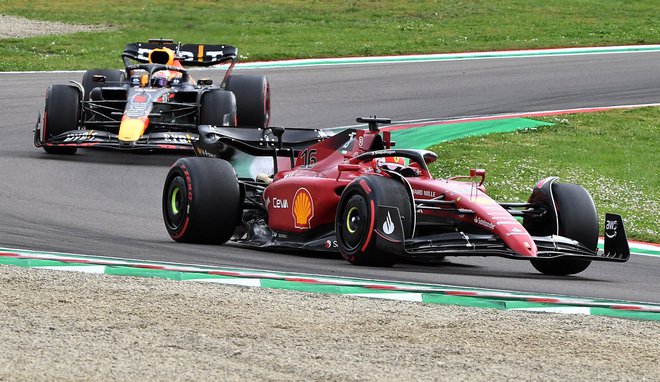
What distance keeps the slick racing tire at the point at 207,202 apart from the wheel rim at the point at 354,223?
1396 mm

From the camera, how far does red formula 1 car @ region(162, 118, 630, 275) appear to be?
30.8ft

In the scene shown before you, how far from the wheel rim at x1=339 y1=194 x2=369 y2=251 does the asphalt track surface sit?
0.20 m

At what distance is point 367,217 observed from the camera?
938cm

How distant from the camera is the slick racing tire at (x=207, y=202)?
1082 cm

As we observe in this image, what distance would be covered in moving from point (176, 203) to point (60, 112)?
639cm

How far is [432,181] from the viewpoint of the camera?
9.98m

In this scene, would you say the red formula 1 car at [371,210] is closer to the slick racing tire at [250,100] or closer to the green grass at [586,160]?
the green grass at [586,160]

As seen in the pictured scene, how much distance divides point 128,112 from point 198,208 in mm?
6501

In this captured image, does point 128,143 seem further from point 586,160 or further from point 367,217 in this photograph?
point 367,217

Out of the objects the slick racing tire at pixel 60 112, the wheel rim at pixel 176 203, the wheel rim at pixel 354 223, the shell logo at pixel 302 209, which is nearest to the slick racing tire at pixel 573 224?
the wheel rim at pixel 354 223

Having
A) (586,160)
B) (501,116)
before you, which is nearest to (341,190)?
(586,160)

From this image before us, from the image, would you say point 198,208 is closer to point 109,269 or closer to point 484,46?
point 109,269

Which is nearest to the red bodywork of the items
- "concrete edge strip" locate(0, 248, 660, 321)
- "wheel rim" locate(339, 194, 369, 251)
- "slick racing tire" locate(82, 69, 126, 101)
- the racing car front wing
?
"wheel rim" locate(339, 194, 369, 251)

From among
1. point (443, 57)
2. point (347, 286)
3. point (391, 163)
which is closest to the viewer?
point (347, 286)
